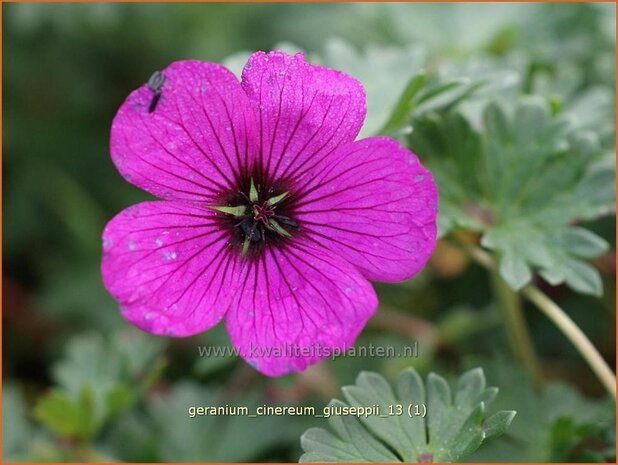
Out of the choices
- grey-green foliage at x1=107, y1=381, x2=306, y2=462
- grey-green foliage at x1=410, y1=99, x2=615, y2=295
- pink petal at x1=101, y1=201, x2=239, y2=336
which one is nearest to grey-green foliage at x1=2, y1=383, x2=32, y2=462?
grey-green foliage at x1=107, y1=381, x2=306, y2=462

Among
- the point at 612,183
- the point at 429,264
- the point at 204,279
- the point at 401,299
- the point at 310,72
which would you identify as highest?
the point at 310,72

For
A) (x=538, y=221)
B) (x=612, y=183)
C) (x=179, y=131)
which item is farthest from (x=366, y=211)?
(x=612, y=183)

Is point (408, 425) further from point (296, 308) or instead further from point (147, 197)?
point (147, 197)

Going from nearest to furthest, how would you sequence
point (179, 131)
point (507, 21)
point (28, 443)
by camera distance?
point (179, 131) → point (28, 443) → point (507, 21)

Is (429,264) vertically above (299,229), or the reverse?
(299,229)

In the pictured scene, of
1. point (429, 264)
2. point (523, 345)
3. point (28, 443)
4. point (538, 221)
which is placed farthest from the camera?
point (429, 264)

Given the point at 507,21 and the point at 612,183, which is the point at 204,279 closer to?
the point at 612,183

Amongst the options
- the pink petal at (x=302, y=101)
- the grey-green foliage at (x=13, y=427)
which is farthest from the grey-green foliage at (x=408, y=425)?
the grey-green foliage at (x=13, y=427)

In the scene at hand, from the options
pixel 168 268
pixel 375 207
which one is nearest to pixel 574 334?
pixel 375 207
